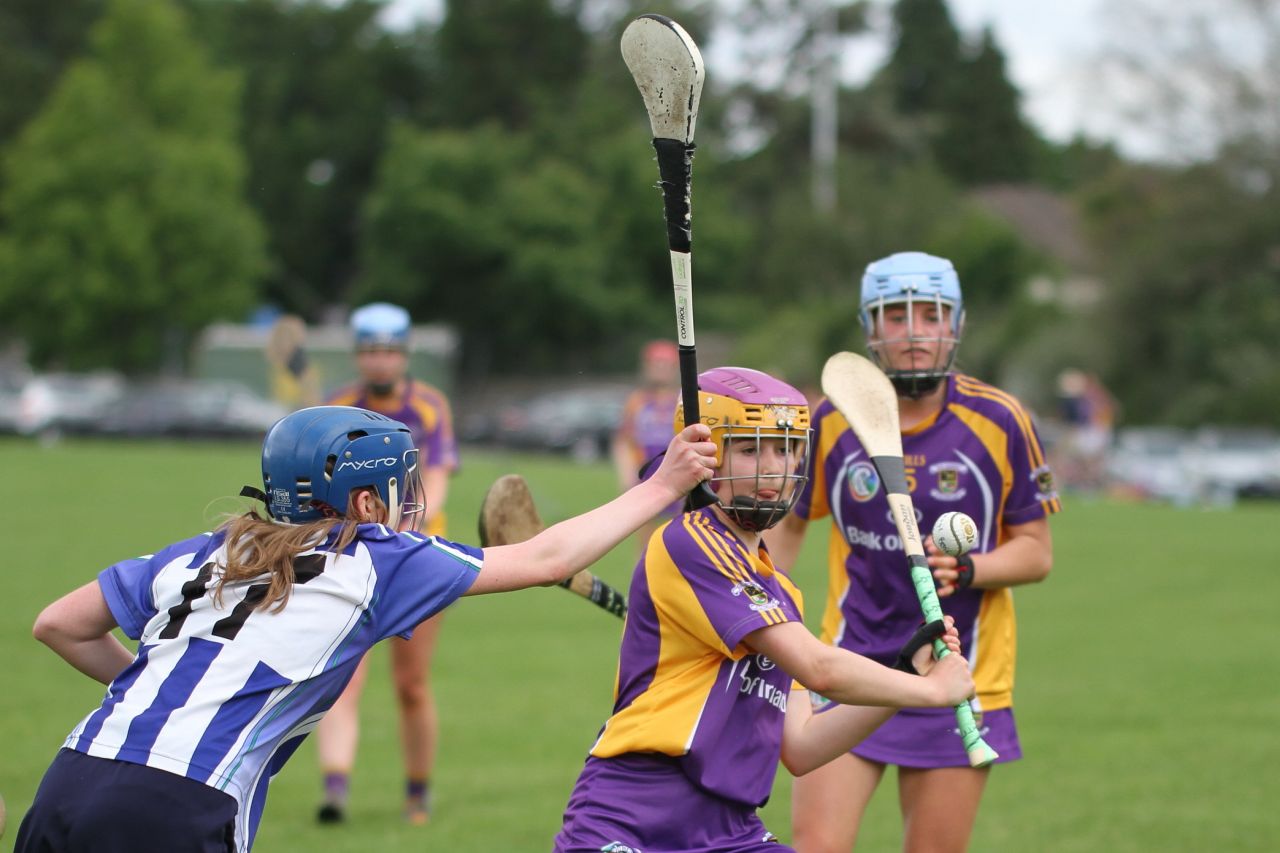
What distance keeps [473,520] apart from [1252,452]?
57.5 feet

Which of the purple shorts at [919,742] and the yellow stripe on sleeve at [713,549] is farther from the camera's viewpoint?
the purple shorts at [919,742]

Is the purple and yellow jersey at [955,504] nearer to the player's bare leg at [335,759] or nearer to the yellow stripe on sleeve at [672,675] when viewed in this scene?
the yellow stripe on sleeve at [672,675]

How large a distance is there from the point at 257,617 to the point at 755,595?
45.9 inches

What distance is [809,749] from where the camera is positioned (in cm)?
411

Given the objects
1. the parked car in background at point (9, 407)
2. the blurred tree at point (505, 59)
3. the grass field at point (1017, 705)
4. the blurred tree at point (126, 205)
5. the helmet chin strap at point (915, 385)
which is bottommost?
the grass field at point (1017, 705)

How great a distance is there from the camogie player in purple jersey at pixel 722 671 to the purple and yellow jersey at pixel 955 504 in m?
1.09

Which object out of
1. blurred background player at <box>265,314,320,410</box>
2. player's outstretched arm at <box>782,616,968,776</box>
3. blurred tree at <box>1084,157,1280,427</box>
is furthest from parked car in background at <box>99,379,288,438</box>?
player's outstretched arm at <box>782,616,968,776</box>

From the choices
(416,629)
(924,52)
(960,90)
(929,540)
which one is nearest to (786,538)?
(929,540)

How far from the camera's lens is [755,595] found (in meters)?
3.86

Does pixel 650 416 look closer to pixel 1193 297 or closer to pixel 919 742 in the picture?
pixel 919 742

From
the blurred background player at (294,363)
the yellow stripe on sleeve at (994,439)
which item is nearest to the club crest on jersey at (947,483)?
→ the yellow stripe on sleeve at (994,439)

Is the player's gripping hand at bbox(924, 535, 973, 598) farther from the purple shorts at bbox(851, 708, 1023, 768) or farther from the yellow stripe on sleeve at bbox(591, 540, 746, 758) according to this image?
the yellow stripe on sleeve at bbox(591, 540, 746, 758)

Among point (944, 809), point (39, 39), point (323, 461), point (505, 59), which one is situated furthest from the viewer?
point (505, 59)

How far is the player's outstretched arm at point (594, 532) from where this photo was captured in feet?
12.4
